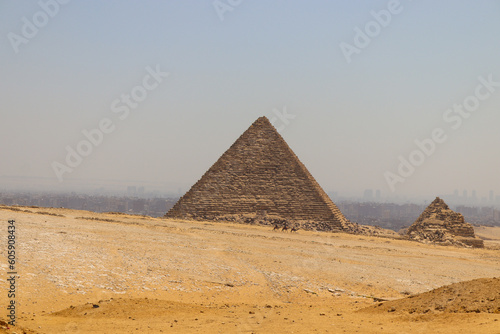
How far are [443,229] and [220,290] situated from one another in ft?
82.6

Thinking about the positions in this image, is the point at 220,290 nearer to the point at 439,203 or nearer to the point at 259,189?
the point at 259,189

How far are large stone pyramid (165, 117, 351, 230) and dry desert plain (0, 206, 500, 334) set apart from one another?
18.2 m

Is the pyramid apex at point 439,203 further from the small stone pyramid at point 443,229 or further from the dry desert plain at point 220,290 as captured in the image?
the dry desert plain at point 220,290

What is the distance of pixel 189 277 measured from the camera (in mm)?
10680

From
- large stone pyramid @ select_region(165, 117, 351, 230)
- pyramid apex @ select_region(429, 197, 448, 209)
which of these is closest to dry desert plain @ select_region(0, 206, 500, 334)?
pyramid apex @ select_region(429, 197, 448, 209)

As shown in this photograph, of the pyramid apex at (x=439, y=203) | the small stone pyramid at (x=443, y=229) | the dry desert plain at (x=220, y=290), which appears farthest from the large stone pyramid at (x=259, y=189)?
the dry desert plain at (x=220, y=290)

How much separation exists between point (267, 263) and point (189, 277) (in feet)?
10.8

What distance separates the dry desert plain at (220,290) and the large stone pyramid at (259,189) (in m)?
18.2

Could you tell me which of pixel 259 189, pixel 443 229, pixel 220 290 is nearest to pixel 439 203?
pixel 443 229

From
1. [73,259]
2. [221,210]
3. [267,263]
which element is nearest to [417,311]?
[267,263]

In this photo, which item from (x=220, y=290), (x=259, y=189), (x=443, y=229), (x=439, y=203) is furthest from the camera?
(x=259, y=189)

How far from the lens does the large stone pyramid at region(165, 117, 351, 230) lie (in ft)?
115

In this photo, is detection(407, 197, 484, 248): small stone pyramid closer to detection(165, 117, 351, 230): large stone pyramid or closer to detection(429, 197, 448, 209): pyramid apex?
detection(429, 197, 448, 209): pyramid apex

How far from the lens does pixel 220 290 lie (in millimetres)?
10070
